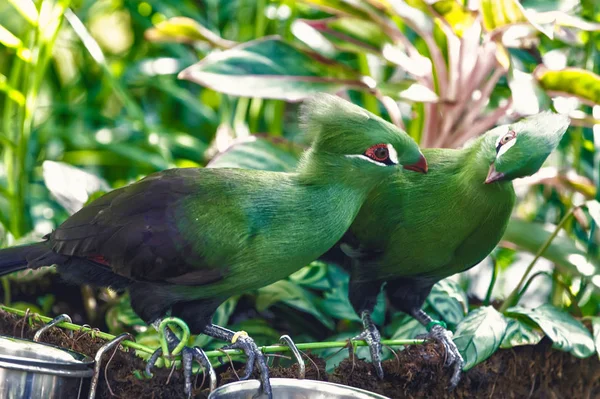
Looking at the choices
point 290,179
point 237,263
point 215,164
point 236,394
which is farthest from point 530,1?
point 236,394

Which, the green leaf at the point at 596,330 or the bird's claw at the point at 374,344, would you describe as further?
the green leaf at the point at 596,330

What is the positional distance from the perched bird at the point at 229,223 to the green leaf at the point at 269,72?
0.80m

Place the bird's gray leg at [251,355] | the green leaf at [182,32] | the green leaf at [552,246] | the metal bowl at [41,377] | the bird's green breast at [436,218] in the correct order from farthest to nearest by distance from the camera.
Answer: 1. the green leaf at [182,32]
2. the green leaf at [552,246]
3. the bird's green breast at [436,218]
4. the bird's gray leg at [251,355]
5. the metal bowl at [41,377]

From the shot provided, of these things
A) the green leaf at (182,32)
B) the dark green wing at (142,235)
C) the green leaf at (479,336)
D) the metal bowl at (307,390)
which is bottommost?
the green leaf at (479,336)

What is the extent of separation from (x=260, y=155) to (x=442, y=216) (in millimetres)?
770

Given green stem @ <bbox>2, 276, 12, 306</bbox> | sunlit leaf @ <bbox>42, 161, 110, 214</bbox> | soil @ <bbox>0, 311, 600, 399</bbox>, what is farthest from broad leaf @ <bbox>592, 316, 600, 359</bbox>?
green stem @ <bbox>2, 276, 12, 306</bbox>

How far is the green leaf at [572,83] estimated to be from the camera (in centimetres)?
238

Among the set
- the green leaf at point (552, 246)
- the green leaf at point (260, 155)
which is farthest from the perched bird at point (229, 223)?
the green leaf at point (552, 246)

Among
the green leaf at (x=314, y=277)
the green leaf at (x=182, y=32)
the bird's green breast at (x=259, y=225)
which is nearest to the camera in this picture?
the bird's green breast at (x=259, y=225)

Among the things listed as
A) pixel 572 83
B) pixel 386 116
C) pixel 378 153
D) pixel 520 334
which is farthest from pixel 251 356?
pixel 386 116

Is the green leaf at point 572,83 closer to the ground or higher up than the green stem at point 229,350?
higher up

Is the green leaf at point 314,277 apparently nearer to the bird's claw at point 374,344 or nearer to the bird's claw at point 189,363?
the bird's claw at point 374,344

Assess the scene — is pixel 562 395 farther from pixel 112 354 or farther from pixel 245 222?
pixel 112 354

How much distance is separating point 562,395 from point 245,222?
4.20 feet
